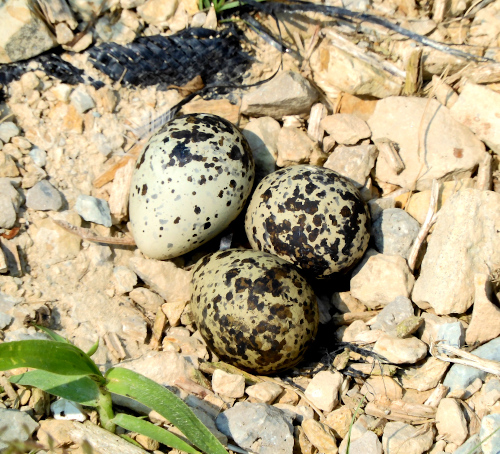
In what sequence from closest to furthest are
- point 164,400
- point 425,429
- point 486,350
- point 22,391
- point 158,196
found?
point 164,400 < point 22,391 < point 425,429 < point 486,350 < point 158,196

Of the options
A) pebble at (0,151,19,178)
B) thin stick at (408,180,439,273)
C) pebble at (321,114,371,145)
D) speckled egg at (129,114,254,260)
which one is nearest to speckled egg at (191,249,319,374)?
speckled egg at (129,114,254,260)

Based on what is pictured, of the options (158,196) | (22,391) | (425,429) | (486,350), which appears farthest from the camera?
(158,196)

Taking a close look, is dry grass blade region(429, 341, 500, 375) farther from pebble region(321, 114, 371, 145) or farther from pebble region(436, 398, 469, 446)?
pebble region(321, 114, 371, 145)

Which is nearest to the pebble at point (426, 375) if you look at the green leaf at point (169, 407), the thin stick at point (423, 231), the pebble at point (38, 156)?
the thin stick at point (423, 231)

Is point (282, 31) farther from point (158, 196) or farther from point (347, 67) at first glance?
point (158, 196)

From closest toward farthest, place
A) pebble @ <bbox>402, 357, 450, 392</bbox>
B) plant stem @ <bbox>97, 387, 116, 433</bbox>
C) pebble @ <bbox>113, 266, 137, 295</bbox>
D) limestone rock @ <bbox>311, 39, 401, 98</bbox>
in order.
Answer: plant stem @ <bbox>97, 387, 116, 433</bbox>
pebble @ <bbox>402, 357, 450, 392</bbox>
pebble @ <bbox>113, 266, 137, 295</bbox>
limestone rock @ <bbox>311, 39, 401, 98</bbox>

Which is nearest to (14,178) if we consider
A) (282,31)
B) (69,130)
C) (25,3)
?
(69,130)
